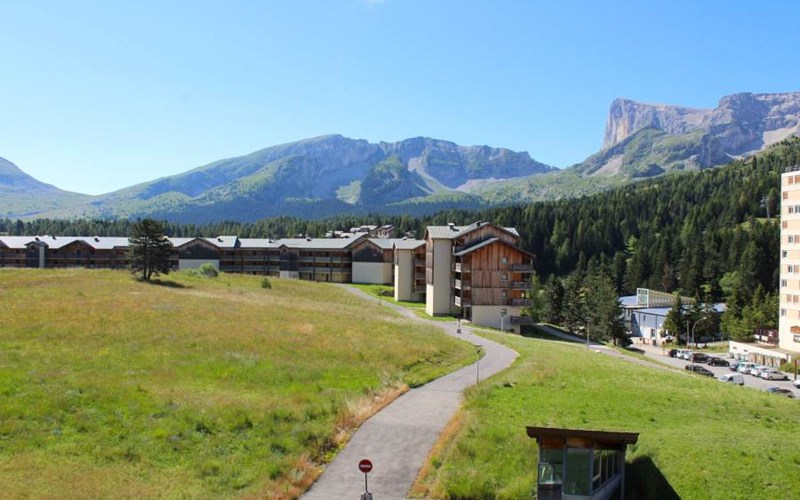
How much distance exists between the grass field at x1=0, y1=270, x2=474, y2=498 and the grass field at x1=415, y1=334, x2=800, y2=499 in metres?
6.54

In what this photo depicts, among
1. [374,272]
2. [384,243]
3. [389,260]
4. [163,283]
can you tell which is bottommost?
[163,283]

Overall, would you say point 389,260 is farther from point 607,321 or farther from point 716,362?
point 716,362

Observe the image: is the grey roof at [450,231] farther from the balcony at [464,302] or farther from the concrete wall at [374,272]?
the concrete wall at [374,272]

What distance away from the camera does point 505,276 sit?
89812mm

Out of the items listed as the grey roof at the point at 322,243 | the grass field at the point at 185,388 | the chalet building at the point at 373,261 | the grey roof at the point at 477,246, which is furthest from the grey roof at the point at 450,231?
the grey roof at the point at 322,243

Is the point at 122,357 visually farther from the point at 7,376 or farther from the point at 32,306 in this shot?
A: the point at 32,306

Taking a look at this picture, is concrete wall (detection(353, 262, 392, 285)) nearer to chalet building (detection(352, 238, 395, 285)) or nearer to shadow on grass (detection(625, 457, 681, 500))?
chalet building (detection(352, 238, 395, 285))

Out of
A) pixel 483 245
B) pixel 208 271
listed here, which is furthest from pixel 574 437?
pixel 208 271

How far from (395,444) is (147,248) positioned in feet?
264

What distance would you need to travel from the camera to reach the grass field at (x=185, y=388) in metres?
27.7

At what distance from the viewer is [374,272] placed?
468ft

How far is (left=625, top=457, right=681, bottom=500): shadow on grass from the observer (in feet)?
85.3

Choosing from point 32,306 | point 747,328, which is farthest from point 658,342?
point 32,306

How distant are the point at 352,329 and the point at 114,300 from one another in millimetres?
29286
